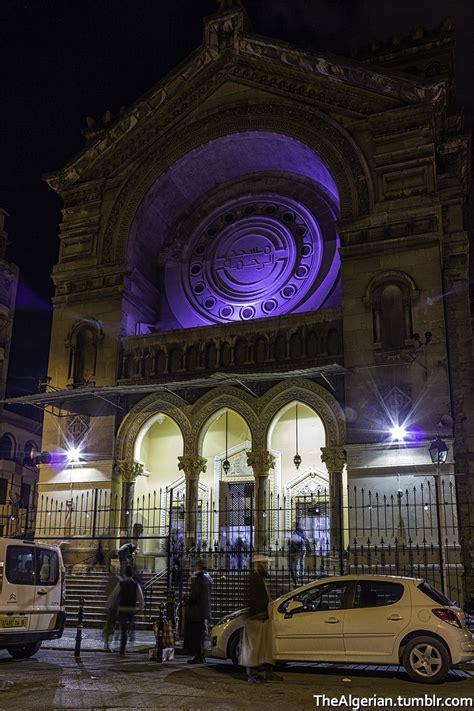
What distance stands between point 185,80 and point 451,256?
11.4 meters

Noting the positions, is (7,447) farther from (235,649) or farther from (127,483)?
(235,649)

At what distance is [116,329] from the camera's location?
83.5ft

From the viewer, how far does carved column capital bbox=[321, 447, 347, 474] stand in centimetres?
2117

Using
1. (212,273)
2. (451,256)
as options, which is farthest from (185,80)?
(451,256)

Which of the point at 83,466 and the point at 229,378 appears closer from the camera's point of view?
the point at 229,378

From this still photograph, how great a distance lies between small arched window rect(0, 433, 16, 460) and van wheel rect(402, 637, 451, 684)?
31.5 meters

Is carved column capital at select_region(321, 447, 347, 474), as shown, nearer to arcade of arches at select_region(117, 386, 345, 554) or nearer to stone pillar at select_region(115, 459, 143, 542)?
arcade of arches at select_region(117, 386, 345, 554)

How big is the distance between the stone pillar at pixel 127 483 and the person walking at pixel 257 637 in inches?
504

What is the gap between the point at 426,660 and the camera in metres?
10.8

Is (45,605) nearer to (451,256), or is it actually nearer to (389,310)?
→ (389,310)

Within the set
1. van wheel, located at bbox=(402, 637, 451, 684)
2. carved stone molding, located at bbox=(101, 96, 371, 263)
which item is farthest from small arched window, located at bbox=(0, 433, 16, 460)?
van wheel, located at bbox=(402, 637, 451, 684)

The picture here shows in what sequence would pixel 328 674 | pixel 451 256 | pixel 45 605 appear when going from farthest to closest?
pixel 451 256, pixel 45 605, pixel 328 674

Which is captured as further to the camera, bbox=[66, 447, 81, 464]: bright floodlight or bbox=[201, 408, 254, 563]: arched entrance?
bbox=[201, 408, 254, 563]: arched entrance

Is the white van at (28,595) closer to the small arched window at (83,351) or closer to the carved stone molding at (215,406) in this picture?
the carved stone molding at (215,406)
